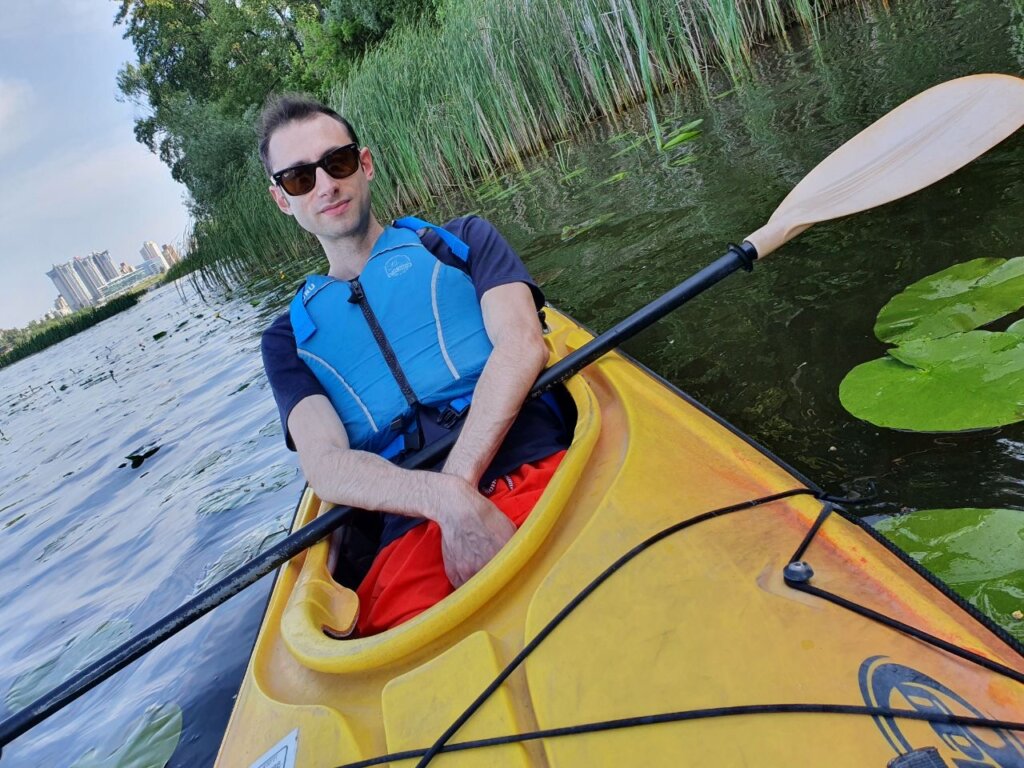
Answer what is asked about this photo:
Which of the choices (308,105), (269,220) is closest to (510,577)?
(308,105)

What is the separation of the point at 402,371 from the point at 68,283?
507 ft

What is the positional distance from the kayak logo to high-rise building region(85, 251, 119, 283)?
162182mm

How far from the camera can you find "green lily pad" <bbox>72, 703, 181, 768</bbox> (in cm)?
225

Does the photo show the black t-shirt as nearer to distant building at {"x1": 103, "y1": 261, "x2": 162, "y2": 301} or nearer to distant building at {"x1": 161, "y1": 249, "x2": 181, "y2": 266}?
distant building at {"x1": 161, "y1": 249, "x2": 181, "y2": 266}

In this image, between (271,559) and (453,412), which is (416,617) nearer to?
(271,559)

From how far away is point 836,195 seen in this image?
2420 millimetres

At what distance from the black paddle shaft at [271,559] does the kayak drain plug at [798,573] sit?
0.91 metres

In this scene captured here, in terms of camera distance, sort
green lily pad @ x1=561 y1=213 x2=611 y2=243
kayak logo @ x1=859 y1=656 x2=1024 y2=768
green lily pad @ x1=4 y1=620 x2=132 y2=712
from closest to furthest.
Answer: kayak logo @ x1=859 y1=656 x2=1024 y2=768 → green lily pad @ x1=4 y1=620 x2=132 y2=712 → green lily pad @ x1=561 y1=213 x2=611 y2=243

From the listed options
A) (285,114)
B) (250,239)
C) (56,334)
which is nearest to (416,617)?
(285,114)

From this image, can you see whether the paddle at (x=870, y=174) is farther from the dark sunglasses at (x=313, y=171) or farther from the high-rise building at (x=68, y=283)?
the high-rise building at (x=68, y=283)

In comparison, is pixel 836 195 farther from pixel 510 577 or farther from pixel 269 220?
pixel 269 220

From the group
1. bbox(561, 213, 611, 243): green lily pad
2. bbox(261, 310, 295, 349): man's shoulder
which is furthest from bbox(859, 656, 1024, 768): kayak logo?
bbox(561, 213, 611, 243): green lily pad

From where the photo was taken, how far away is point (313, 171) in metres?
2.24

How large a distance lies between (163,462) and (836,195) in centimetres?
462
